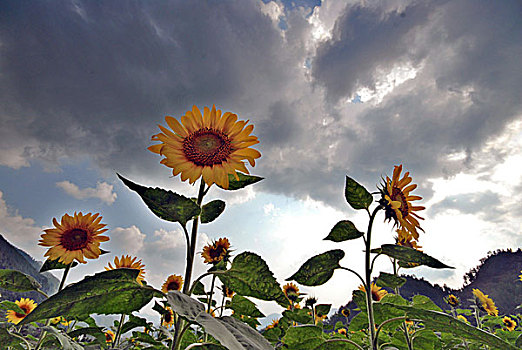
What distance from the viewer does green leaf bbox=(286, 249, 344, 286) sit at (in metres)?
1.35

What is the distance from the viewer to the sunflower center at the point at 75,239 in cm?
210

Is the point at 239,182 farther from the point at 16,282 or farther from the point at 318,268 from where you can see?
the point at 16,282

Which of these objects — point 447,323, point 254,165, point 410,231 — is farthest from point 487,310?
point 254,165

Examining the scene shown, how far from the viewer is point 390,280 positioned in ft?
5.33

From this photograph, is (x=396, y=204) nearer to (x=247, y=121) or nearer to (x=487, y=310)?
(x=247, y=121)

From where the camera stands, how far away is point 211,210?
4.07 ft

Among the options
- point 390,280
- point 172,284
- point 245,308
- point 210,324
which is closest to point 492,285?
point 172,284

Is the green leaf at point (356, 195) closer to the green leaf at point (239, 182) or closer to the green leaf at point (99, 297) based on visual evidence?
the green leaf at point (239, 182)

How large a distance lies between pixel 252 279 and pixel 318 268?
1.55 feet

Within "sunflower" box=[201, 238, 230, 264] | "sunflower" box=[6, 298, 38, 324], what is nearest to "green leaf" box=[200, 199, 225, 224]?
"sunflower" box=[201, 238, 230, 264]

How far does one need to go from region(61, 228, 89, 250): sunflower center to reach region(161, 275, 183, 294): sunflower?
2.17 m

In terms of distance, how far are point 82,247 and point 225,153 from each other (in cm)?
147

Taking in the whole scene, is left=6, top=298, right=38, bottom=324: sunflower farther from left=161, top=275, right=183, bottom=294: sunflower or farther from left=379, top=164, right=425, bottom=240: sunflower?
left=379, top=164, right=425, bottom=240: sunflower

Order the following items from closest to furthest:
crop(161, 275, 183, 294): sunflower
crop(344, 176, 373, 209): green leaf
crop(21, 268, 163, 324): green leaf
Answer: crop(21, 268, 163, 324): green leaf, crop(344, 176, 373, 209): green leaf, crop(161, 275, 183, 294): sunflower
